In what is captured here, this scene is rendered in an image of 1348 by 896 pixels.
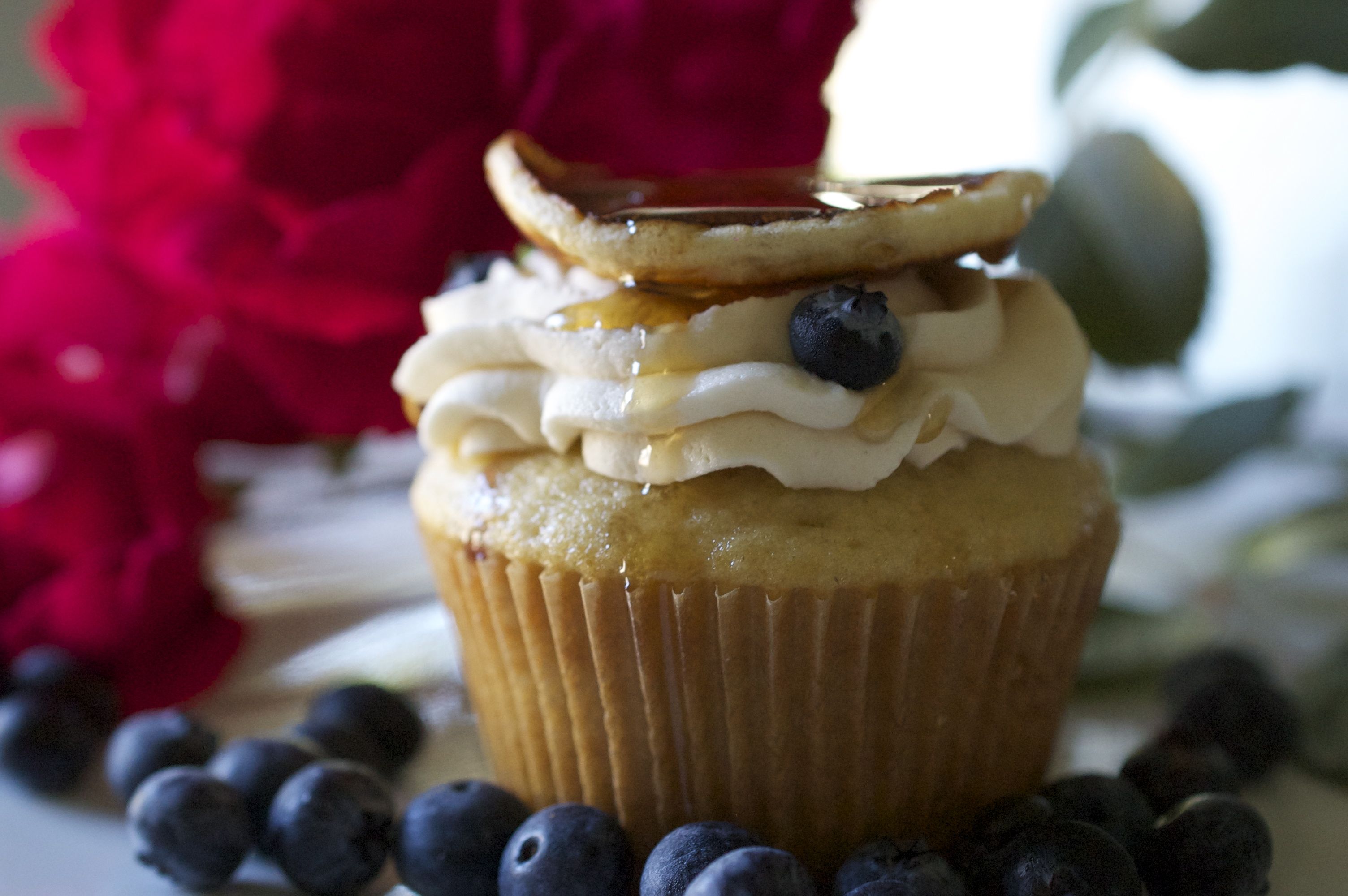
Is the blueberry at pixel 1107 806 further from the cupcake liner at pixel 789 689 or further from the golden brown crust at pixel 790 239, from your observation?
the golden brown crust at pixel 790 239

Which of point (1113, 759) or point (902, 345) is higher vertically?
point (902, 345)

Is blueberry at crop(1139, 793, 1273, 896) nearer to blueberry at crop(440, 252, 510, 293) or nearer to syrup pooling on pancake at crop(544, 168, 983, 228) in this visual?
syrup pooling on pancake at crop(544, 168, 983, 228)

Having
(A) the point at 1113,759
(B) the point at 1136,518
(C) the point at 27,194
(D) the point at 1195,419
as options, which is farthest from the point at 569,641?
(C) the point at 27,194

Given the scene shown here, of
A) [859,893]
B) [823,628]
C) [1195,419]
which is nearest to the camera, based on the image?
[859,893]

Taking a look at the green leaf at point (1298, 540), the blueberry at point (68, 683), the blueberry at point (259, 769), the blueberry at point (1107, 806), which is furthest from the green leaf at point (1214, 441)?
the blueberry at point (68, 683)

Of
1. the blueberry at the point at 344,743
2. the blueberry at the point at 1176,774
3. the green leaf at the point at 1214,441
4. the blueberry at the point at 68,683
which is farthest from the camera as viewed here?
the green leaf at the point at 1214,441

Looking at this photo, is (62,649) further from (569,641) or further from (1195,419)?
(1195,419)
